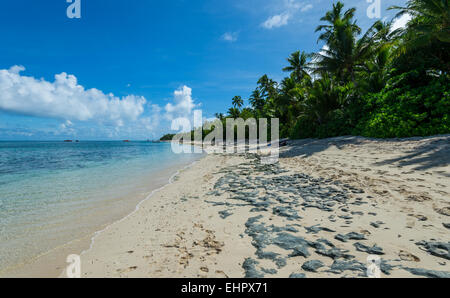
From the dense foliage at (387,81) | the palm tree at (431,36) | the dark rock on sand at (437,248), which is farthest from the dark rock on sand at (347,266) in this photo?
the palm tree at (431,36)

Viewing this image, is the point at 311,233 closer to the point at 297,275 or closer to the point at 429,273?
the point at 297,275

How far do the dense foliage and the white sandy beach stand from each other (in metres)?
5.55

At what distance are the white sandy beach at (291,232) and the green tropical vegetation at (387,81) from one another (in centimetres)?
574

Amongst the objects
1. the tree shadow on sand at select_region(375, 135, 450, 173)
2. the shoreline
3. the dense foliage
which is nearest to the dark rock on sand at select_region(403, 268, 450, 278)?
the shoreline

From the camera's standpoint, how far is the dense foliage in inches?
368

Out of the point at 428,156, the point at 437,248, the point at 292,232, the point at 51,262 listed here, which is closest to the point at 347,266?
the point at 292,232

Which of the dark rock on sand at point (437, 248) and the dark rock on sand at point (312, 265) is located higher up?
the dark rock on sand at point (437, 248)

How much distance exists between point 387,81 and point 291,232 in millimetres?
15082

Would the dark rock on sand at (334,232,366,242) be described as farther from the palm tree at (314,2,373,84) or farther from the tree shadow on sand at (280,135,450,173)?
the palm tree at (314,2,373,84)

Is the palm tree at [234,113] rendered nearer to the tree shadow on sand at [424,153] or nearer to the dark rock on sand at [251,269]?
the tree shadow on sand at [424,153]

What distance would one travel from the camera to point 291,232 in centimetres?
277

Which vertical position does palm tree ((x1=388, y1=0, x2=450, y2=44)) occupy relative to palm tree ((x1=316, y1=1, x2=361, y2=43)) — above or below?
below

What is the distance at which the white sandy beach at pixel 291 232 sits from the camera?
202 centimetres
